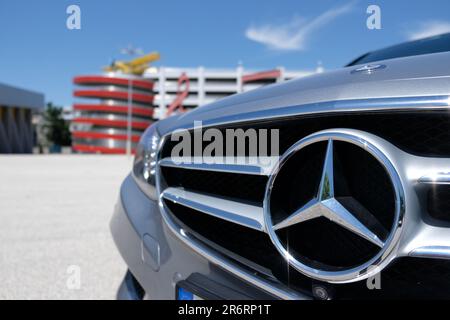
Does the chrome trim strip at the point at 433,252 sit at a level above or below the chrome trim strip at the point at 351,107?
below

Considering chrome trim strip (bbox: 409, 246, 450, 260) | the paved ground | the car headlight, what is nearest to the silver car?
chrome trim strip (bbox: 409, 246, 450, 260)

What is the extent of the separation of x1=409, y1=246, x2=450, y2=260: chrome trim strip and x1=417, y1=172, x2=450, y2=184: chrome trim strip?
128 millimetres

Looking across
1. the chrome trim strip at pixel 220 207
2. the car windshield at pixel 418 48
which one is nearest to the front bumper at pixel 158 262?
the chrome trim strip at pixel 220 207

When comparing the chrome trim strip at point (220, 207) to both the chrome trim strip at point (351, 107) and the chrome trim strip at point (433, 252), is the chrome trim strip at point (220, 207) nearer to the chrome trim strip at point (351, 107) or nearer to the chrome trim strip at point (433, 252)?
the chrome trim strip at point (351, 107)

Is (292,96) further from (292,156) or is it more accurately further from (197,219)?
(197,219)

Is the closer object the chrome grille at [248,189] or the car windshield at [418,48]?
the chrome grille at [248,189]

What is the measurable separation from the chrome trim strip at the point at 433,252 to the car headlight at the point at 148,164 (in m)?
0.99

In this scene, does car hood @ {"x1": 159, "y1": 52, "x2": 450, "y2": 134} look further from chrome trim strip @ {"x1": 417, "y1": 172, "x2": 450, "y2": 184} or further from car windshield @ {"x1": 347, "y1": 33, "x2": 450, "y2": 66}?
car windshield @ {"x1": 347, "y1": 33, "x2": 450, "y2": 66}

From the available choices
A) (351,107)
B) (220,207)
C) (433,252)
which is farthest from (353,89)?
(220,207)

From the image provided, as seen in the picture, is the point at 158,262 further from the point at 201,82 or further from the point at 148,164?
the point at 201,82

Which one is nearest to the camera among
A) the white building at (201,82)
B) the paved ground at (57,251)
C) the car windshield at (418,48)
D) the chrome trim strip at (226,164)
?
the chrome trim strip at (226,164)

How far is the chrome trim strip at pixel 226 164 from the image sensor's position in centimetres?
107

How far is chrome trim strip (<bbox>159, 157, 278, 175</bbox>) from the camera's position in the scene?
3.50ft
